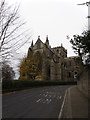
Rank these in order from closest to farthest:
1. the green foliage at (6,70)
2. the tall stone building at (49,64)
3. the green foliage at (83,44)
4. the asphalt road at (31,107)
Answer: the asphalt road at (31,107) < the green foliage at (83,44) < the green foliage at (6,70) < the tall stone building at (49,64)

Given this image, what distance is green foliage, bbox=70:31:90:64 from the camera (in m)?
13.7

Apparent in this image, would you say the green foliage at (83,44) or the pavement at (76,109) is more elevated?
the green foliage at (83,44)

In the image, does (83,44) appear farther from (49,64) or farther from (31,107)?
(49,64)

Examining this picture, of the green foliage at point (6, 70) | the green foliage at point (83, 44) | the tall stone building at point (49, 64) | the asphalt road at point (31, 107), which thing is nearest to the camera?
the asphalt road at point (31, 107)

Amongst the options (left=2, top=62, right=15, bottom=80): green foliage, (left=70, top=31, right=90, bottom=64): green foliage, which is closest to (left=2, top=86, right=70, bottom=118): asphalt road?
(left=70, top=31, right=90, bottom=64): green foliage

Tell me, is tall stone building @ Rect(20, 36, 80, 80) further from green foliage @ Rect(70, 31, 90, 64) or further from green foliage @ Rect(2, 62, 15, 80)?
green foliage @ Rect(70, 31, 90, 64)

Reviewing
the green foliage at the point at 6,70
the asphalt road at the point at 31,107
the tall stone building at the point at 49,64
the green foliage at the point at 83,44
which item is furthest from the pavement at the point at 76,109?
the tall stone building at the point at 49,64

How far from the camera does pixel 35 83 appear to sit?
5250 cm


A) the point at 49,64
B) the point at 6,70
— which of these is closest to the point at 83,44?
the point at 6,70

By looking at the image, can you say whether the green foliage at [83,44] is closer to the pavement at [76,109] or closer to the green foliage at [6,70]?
the pavement at [76,109]

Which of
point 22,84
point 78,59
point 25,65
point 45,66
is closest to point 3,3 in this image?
point 78,59

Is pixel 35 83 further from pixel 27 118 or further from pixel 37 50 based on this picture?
pixel 27 118

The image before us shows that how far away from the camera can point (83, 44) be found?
14133mm

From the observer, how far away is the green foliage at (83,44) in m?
13.7
